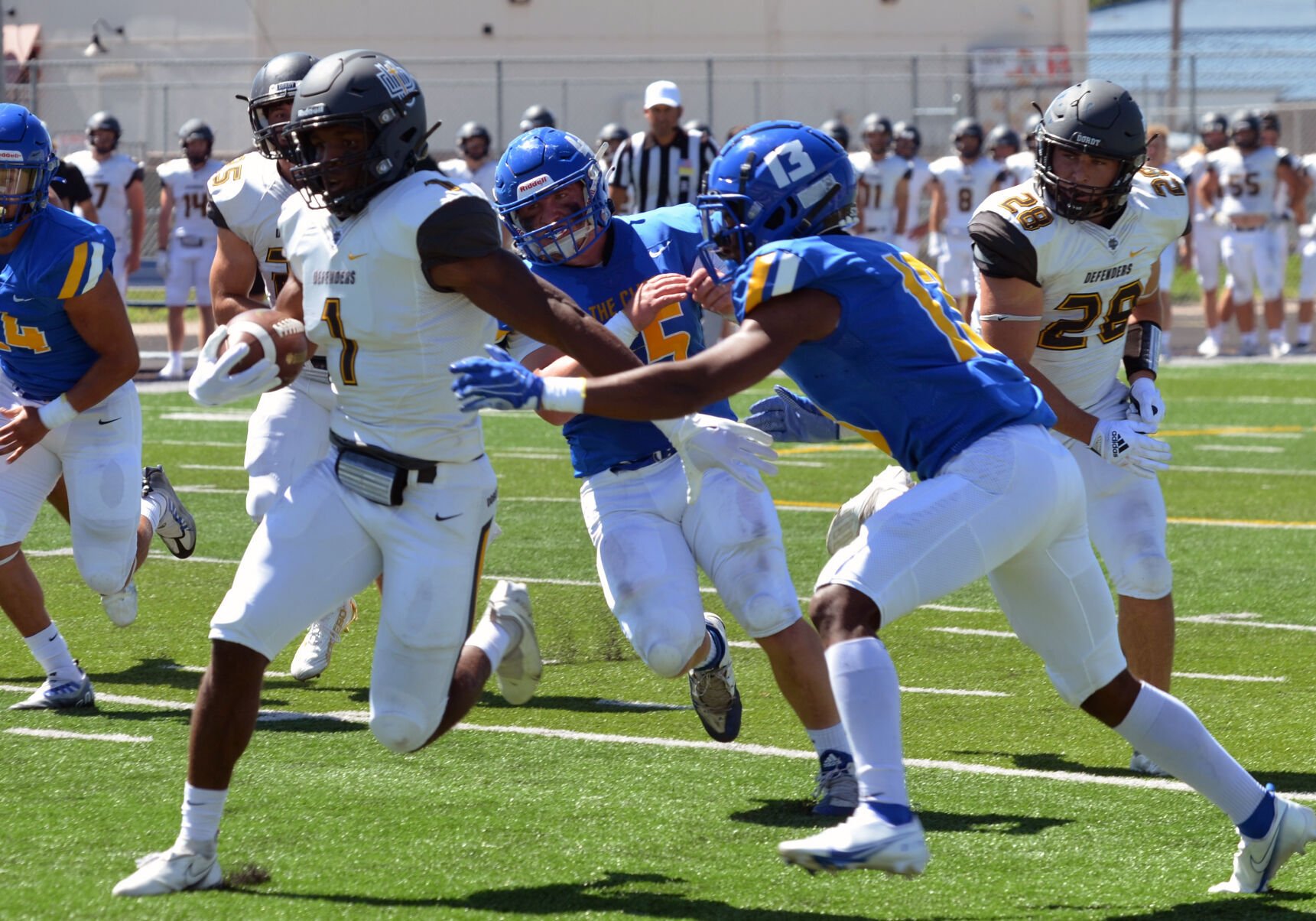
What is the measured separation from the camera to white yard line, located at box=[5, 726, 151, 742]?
538 cm

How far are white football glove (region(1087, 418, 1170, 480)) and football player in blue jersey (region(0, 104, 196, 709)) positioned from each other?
2.96 m

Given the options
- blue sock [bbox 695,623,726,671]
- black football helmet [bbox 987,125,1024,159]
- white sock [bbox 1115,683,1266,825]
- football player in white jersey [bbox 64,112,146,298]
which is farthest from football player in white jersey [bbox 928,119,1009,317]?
white sock [bbox 1115,683,1266,825]

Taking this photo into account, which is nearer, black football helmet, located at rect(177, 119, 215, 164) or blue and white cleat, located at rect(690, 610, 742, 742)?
blue and white cleat, located at rect(690, 610, 742, 742)

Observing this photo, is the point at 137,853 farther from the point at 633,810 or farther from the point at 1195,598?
the point at 1195,598

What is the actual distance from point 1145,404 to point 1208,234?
43.6ft

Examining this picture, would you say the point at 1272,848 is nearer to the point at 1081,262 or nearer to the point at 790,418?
the point at 790,418

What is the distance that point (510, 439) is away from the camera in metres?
12.8

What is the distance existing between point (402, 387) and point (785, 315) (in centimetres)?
90

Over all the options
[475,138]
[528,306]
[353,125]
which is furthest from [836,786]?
[475,138]

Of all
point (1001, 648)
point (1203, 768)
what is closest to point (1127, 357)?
point (1001, 648)

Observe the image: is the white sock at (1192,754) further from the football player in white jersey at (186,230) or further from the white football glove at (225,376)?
the football player in white jersey at (186,230)

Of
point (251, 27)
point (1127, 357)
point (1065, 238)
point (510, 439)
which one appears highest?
point (251, 27)

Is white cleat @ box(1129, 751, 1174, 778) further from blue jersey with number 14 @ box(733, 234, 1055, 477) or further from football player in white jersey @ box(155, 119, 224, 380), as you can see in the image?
football player in white jersey @ box(155, 119, 224, 380)

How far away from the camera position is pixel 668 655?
15.9 ft
